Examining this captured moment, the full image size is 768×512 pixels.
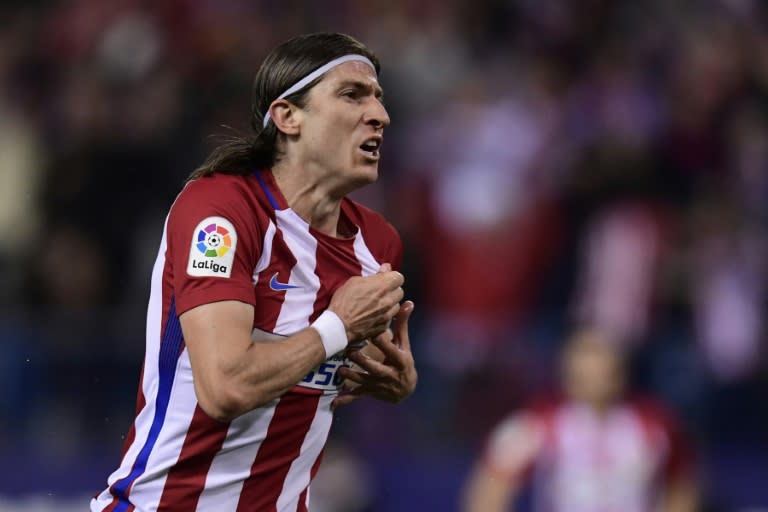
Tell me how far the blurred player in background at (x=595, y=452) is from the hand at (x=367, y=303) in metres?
3.61

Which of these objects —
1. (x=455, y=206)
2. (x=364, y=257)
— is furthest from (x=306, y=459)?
(x=455, y=206)

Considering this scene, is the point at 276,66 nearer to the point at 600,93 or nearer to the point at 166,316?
the point at 166,316

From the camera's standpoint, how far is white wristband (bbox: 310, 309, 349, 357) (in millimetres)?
3977

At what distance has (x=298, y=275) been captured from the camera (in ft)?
13.9

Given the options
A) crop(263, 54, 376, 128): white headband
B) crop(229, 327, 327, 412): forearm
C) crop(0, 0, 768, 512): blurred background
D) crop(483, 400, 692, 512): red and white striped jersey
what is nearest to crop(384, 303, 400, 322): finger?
crop(229, 327, 327, 412): forearm

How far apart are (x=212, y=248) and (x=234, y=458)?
679mm

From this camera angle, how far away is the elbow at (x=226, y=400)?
381 centimetres

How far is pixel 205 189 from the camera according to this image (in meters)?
4.11

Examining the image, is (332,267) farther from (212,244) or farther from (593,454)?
(593,454)

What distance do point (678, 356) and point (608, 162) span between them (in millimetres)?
1556

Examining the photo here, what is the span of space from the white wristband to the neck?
451 millimetres

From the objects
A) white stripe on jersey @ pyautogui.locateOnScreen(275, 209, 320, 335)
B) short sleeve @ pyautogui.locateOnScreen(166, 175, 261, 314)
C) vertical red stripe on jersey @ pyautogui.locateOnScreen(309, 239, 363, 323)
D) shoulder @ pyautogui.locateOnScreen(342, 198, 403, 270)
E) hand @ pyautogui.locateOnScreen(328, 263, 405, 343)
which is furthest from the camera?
shoulder @ pyautogui.locateOnScreen(342, 198, 403, 270)

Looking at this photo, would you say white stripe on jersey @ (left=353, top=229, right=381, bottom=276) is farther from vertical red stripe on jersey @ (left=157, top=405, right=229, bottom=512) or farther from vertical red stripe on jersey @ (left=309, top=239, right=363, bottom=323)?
vertical red stripe on jersey @ (left=157, top=405, right=229, bottom=512)

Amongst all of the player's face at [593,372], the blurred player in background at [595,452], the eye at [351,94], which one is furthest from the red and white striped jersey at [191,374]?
the blurred player in background at [595,452]
